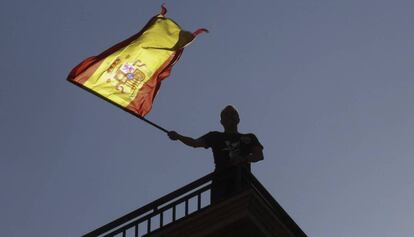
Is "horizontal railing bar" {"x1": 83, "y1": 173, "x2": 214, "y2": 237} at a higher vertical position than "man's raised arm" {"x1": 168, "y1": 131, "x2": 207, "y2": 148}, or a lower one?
lower

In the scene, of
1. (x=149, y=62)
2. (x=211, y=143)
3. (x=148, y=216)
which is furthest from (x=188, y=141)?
(x=149, y=62)

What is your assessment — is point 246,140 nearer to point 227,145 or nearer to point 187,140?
point 227,145

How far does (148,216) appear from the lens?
14.0 meters

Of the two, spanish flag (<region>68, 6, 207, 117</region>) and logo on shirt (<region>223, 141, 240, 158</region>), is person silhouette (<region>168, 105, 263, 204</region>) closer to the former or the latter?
logo on shirt (<region>223, 141, 240, 158</region>)

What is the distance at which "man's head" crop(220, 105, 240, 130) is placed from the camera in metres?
14.8

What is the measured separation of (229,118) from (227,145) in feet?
2.08

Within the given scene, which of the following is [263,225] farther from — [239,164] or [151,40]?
[151,40]

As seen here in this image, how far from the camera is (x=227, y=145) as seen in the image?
14281 millimetres

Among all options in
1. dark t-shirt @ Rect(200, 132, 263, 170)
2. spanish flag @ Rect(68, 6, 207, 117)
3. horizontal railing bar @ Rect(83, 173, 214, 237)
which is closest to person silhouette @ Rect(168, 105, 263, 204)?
dark t-shirt @ Rect(200, 132, 263, 170)

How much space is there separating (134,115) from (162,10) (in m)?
2.28

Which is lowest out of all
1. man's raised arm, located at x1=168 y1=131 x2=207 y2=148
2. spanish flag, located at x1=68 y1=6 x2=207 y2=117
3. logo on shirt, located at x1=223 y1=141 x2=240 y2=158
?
logo on shirt, located at x1=223 y1=141 x2=240 y2=158

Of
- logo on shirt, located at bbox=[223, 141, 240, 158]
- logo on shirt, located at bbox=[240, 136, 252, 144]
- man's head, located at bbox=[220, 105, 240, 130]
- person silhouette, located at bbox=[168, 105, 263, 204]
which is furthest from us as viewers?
man's head, located at bbox=[220, 105, 240, 130]

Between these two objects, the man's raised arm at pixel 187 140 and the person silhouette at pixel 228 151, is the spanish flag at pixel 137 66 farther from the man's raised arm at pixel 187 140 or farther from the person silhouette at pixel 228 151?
the person silhouette at pixel 228 151

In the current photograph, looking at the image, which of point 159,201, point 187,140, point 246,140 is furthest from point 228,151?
point 159,201
